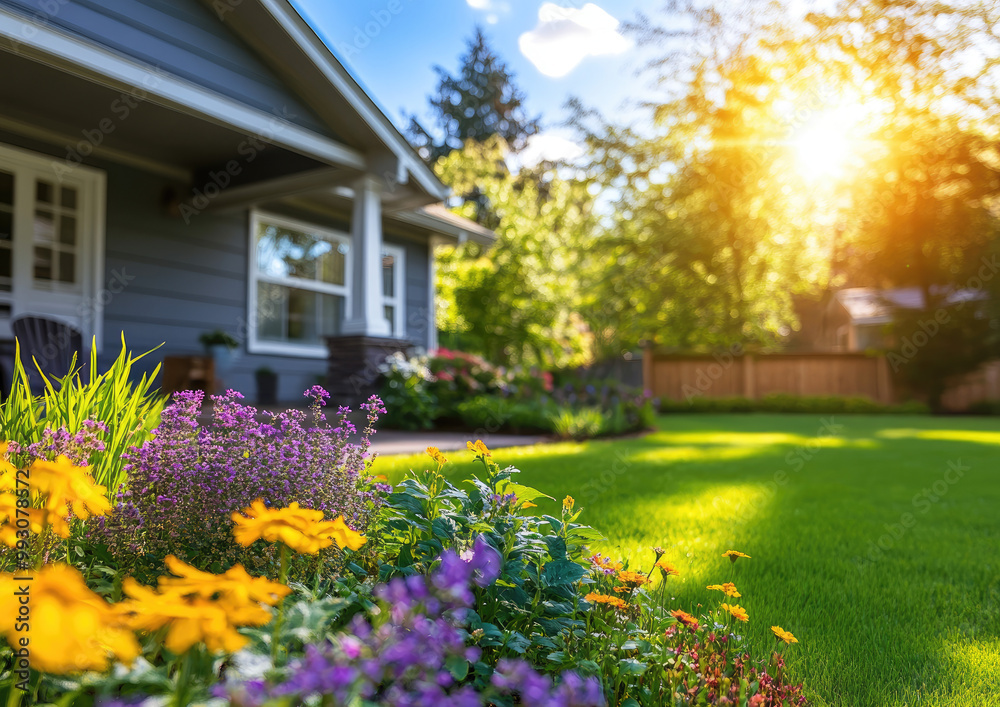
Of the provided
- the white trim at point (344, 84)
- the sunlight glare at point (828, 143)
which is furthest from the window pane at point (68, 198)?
the sunlight glare at point (828, 143)

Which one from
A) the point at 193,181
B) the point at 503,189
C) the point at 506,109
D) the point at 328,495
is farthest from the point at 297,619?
the point at 506,109

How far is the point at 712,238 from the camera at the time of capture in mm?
12891

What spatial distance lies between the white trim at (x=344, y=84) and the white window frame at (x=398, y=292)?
2.72 meters

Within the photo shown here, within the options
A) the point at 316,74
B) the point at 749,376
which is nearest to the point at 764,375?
the point at 749,376

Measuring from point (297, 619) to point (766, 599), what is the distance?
1.64m

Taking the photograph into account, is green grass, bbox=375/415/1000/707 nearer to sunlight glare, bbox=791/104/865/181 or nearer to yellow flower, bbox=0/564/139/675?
yellow flower, bbox=0/564/139/675

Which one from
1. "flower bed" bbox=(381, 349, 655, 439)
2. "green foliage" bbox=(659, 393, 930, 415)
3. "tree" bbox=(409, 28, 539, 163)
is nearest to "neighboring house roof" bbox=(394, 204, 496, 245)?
"flower bed" bbox=(381, 349, 655, 439)

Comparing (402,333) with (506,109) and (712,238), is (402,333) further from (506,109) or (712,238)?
(506,109)

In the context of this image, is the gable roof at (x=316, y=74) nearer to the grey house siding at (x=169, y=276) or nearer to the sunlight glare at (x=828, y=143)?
the grey house siding at (x=169, y=276)

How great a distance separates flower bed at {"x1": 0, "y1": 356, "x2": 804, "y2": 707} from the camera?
979mm

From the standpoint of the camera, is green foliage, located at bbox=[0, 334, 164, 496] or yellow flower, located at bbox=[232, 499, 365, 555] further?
green foliage, located at bbox=[0, 334, 164, 496]

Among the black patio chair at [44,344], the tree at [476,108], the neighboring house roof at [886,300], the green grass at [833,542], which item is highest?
the tree at [476,108]

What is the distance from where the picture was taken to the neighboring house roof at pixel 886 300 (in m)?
14.6

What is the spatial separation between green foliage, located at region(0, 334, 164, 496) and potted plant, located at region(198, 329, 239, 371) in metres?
4.90
